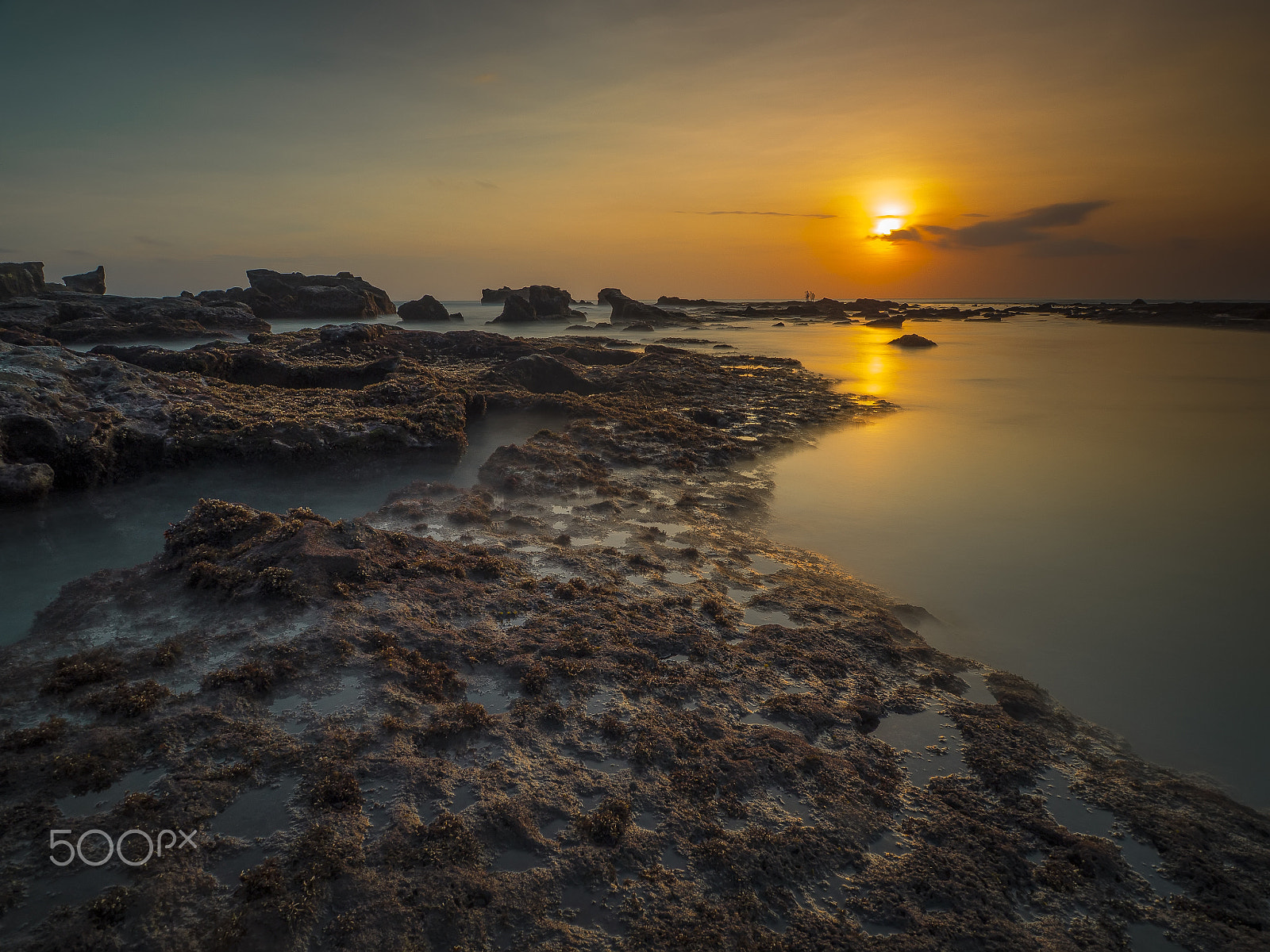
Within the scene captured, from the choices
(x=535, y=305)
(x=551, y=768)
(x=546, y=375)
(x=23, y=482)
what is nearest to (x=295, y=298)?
(x=535, y=305)

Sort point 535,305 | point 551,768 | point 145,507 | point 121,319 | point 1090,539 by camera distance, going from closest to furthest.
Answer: point 551,768, point 145,507, point 1090,539, point 121,319, point 535,305

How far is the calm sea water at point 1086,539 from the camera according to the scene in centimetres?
470

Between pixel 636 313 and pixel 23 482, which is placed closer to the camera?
pixel 23 482

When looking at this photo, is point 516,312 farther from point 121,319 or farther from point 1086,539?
point 1086,539

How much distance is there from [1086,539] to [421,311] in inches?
1937

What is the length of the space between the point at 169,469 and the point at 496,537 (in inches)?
197

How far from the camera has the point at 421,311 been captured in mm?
48125

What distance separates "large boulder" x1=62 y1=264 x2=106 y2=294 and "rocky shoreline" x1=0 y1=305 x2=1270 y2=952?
5348 cm

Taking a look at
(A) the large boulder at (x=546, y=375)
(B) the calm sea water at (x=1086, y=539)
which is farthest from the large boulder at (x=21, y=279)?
(B) the calm sea water at (x=1086, y=539)

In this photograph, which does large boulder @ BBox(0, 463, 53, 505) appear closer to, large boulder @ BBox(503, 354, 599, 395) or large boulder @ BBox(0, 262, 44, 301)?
large boulder @ BBox(503, 354, 599, 395)

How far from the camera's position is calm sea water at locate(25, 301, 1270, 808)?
4.70m

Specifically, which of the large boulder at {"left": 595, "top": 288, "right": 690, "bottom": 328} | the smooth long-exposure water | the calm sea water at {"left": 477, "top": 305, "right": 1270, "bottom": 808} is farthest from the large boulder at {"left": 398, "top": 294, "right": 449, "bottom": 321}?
the smooth long-exposure water

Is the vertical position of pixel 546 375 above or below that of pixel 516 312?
below

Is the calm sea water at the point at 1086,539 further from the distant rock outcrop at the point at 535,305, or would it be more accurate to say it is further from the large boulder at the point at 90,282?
the large boulder at the point at 90,282
